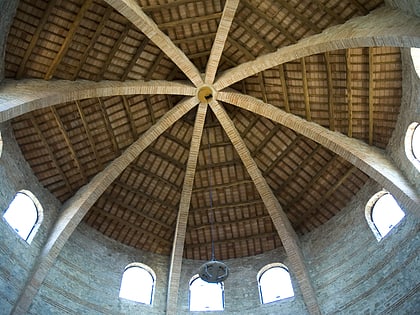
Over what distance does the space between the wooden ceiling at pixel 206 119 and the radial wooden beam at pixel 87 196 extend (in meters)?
0.87

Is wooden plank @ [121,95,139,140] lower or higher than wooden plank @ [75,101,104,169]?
higher

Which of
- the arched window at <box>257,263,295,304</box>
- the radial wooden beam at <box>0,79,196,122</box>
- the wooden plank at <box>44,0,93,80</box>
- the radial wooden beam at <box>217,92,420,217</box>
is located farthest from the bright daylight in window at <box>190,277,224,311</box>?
the wooden plank at <box>44,0,93,80</box>

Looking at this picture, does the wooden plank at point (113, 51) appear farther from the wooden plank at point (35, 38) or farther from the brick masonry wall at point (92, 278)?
the brick masonry wall at point (92, 278)

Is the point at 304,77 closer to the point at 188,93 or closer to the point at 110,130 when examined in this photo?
the point at 188,93

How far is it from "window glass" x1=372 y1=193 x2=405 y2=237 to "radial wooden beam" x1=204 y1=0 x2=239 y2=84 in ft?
27.5

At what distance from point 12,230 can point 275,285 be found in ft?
36.1

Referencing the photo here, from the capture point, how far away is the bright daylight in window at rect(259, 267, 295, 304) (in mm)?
21750

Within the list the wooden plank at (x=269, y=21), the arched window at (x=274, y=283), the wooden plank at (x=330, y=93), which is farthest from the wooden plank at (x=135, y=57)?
the arched window at (x=274, y=283)

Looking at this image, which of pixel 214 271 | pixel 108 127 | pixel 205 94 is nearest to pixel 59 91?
pixel 108 127

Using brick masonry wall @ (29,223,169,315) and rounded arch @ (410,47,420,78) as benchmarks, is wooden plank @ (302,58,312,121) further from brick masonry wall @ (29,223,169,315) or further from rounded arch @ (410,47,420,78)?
brick masonry wall @ (29,223,169,315)

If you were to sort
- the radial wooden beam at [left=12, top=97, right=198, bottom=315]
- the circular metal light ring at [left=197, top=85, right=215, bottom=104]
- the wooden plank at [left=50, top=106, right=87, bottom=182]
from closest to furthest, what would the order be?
the radial wooden beam at [left=12, top=97, right=198, bottom=315] < the wooden plank at [left=50, top=106, right=87, bottom=182] < the circular metal light ring at [left=197, top=85, right=215, bottom=104]

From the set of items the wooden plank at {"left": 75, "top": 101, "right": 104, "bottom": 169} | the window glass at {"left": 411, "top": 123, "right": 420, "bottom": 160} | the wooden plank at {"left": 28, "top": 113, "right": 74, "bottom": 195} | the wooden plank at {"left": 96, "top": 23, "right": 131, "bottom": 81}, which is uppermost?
the wooden plank at {"left": 96, "top": 23, "right": 131, "bottom": 81}

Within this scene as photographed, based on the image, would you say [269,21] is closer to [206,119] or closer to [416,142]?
[206,119]

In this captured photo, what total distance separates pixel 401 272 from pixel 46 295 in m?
12.8
